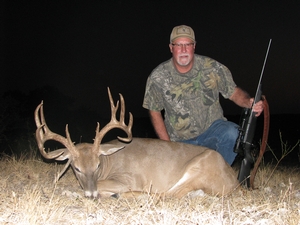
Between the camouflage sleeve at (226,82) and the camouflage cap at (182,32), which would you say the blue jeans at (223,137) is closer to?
the camouflage sleeve at (226,82)

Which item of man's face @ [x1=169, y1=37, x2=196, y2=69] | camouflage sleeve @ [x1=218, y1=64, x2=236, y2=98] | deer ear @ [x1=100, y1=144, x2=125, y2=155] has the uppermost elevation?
man's face @ [x1=169, y1=37, x2=196, y2=69]

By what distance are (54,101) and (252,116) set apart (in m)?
21.4

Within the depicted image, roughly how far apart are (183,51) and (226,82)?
84cm

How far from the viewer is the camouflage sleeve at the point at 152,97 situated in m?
6.28

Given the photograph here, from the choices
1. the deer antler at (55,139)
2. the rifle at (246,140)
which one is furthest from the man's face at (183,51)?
Result: the deer antler at (55,139)

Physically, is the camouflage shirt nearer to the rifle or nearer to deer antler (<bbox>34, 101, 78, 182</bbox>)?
the rifle

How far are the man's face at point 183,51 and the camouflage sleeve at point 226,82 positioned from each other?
534 millimetres

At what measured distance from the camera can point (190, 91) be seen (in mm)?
6117

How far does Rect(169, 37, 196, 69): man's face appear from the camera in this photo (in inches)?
236

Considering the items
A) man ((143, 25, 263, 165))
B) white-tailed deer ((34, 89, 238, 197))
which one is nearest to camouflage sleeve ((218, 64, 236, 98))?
man ((143, 25, 263, 165))

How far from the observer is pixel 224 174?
498 centimetres

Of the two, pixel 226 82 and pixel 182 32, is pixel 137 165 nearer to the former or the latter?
pixel 226 82

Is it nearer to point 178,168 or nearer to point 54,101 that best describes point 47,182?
point 178,168

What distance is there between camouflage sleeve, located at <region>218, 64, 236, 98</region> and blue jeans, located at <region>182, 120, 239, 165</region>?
1.54 feet
